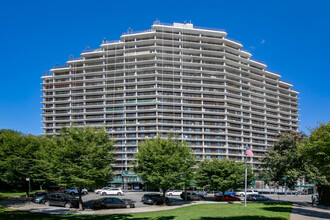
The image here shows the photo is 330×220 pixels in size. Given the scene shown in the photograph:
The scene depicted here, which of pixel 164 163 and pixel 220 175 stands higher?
pixel 164 163

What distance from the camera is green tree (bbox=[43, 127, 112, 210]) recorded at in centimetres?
3128

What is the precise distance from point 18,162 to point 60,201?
11517 millimetres

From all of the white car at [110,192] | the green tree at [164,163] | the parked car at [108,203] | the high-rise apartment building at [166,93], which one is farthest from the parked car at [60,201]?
the high-rise apartment building at [166,93]

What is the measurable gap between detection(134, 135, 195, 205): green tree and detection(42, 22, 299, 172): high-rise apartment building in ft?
134

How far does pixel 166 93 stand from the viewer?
283 ft

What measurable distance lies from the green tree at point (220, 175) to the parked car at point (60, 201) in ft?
68.4

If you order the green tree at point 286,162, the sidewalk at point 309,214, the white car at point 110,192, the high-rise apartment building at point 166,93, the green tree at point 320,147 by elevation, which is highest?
the high-rise apartment building at point 166,93

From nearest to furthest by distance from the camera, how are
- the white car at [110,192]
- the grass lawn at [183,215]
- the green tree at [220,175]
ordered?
1. the grass lawn at [183,215]
2. the green tree at [220,175]
3. the white car at [110,192]

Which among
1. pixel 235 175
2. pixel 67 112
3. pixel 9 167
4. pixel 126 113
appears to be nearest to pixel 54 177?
pixel 9 167

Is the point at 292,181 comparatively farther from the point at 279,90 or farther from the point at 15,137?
the point at 279,90

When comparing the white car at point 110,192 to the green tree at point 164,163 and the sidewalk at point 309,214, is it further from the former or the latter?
the sidewalk at point 309,214

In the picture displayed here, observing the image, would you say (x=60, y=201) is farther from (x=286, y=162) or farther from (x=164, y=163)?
(x=286, y=162)

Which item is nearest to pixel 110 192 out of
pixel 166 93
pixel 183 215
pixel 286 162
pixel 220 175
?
pixel 220 175

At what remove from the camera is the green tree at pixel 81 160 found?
31.3m
